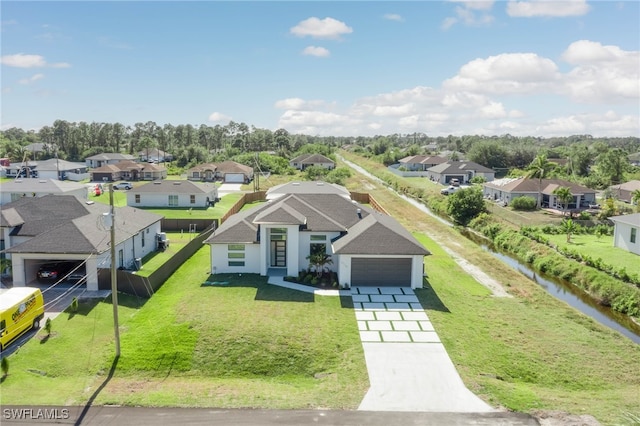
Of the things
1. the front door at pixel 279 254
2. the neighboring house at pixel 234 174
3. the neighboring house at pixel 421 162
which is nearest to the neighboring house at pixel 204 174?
the neighboring house at pixel 234 174

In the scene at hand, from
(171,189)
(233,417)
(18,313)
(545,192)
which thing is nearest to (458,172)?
(545,192)

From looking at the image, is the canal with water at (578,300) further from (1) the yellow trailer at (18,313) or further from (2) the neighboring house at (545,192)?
(1) the yellow trailer at (18,313)

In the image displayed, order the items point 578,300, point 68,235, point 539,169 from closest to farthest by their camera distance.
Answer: point 68,235 → point 578,300 → point 539,169

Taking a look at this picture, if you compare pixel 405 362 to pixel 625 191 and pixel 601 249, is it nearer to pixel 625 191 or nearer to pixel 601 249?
pixel 601 249

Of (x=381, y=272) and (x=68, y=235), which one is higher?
(x=68, y=235)

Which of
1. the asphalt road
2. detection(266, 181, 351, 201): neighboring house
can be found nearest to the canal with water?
the asphalt road
